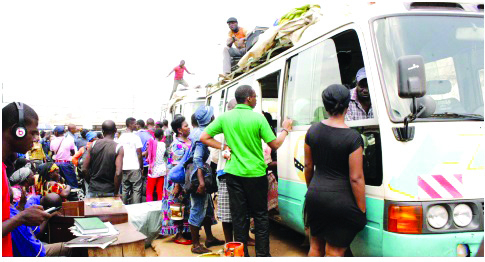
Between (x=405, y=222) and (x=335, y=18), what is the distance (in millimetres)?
2071

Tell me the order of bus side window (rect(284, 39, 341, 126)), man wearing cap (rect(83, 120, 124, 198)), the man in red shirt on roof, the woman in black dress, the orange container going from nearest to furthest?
the woman in black dress
the orange container
bus side window (rect(284, 39, 341, 126))
man wearing cap (rect(83, 120, 124, 198))
the man in red shirt on roof

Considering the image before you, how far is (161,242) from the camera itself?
5.92m

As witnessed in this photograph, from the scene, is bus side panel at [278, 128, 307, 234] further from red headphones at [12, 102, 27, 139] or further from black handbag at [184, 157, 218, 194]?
red headphones at [12, 102, 27, 139]

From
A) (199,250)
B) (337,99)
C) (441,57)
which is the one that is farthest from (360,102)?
(199,250)

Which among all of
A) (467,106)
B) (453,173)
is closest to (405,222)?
(453,173)

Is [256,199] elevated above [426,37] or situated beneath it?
situated beneath

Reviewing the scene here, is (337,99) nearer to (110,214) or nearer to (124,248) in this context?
(124,248)

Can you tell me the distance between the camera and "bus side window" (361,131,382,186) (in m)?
3.15

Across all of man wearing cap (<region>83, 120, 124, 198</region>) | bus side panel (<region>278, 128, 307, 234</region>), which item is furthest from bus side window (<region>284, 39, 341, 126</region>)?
man wearing cap (<region>83, 120, 124, 198</region>)

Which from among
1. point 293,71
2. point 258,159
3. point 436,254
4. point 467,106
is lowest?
point 436,254

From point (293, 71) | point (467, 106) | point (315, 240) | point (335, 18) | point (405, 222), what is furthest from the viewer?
point (293, 71)

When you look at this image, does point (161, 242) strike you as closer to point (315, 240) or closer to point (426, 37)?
point (315, 240)

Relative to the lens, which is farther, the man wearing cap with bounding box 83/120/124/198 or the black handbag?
the man wearing cap with bounding box 83/120/124/198

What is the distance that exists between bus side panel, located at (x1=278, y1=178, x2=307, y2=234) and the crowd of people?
0.26m
